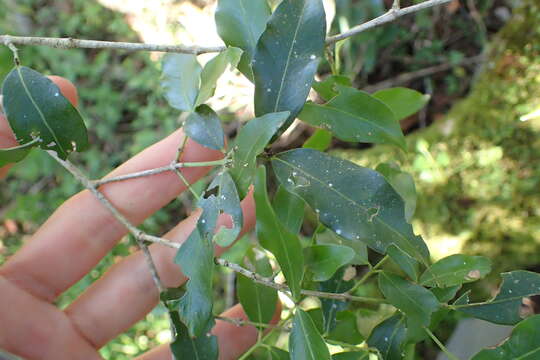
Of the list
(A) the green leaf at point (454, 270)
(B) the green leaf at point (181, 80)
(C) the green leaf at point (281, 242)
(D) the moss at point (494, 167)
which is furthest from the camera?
(D) the moss at point (494, 167)

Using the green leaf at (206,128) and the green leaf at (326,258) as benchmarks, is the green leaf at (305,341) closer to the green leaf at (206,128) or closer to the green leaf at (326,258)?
the green leaf at (326,258)

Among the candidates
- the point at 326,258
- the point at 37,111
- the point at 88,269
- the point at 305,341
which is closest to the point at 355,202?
the point at 326,258

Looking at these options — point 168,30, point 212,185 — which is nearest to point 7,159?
point 212,185

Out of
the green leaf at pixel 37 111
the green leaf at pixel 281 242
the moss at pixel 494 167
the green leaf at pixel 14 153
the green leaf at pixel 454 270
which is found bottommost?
the moss at pixel 494 167

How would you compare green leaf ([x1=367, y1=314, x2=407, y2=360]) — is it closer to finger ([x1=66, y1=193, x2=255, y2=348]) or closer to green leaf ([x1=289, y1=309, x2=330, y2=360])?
green leaf ([x1=289, y1=309, x2=330, y2=360])

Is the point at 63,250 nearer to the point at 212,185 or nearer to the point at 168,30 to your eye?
the point at 212,185

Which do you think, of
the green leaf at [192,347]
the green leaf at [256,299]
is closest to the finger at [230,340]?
the green leaf at [256,299]

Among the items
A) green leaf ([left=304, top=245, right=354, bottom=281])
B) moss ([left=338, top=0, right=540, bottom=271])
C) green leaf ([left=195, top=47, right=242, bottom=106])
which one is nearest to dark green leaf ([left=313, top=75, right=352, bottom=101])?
green leaf ([left=195, top=47, right=242, bottom=106])
